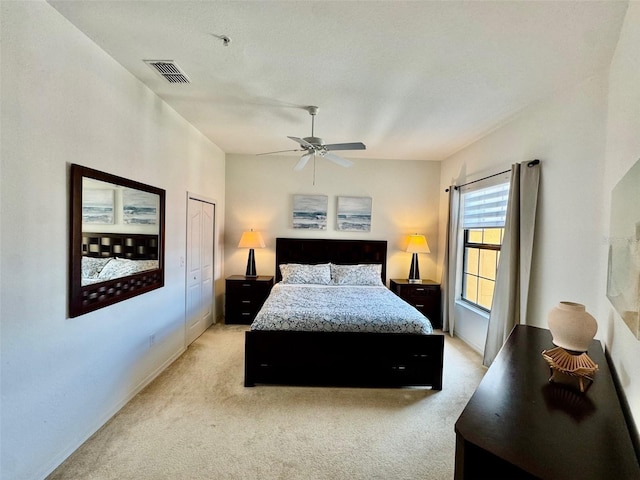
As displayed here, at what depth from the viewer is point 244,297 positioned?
4.68 m

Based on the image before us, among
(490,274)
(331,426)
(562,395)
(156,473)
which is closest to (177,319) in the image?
(156,473)

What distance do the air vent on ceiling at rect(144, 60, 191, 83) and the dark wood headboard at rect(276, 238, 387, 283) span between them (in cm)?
289

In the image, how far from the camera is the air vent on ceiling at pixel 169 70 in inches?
90.8

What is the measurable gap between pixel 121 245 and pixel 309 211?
3063 millimetres

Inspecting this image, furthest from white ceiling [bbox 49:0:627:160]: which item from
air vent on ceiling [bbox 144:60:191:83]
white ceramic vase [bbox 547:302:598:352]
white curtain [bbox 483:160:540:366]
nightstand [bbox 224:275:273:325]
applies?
nightstand [bbox 224:275:273:325]

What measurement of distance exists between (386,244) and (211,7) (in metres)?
4.07

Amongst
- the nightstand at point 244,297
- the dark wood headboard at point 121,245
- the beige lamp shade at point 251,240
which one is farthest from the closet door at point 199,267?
the dark wood headboard at point 121,245

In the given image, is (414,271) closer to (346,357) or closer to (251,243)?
(346,357)

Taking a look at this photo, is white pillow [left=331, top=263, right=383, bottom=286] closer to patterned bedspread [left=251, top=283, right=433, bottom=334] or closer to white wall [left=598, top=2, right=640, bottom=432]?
patterned bedspread [left=251, top=283, right=433, bottom=334]

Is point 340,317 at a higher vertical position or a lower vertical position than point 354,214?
lower

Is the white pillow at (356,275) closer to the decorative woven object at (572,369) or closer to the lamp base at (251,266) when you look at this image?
the lamp base at (251,266)

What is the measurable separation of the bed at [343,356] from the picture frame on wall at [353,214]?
2494 millimetres

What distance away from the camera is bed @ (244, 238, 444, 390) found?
283cm

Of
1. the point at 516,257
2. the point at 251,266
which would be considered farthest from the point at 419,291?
the point at 251,266
